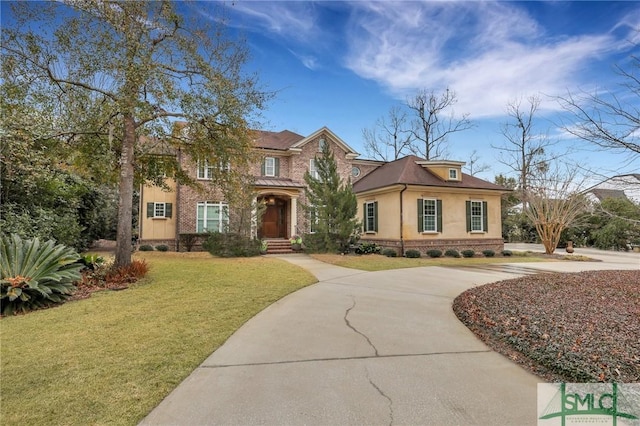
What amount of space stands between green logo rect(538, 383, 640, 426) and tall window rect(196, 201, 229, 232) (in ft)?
57.4

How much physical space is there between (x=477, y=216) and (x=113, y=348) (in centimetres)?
1927

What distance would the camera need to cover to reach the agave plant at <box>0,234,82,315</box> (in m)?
5.95

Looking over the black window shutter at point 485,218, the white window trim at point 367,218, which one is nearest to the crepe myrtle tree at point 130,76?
the white window trim at point 367,218

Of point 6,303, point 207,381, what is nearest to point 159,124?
point 6,303

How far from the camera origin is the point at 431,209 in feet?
59.9

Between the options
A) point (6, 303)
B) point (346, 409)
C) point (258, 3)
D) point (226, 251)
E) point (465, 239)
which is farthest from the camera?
point (465, 239)

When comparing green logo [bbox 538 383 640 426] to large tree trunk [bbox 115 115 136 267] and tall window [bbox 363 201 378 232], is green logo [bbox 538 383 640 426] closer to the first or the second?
large tree trunk [bbox 115 115 136 267]

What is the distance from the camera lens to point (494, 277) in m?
10.2

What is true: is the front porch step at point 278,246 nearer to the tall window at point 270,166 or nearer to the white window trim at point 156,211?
the tall window at point 270,166

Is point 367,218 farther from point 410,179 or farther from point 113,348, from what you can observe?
point 113,348

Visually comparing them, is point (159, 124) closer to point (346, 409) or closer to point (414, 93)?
point (346, 409)

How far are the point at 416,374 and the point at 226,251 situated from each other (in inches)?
505

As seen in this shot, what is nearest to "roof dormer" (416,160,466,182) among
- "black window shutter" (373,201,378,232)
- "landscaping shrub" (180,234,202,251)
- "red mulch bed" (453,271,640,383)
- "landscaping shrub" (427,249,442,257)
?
"black window shutter" (373,201,378,232)

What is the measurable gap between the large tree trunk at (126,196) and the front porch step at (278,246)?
8.70 metres
